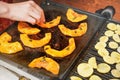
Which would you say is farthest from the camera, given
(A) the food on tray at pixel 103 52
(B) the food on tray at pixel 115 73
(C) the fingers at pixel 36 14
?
(C) the fingers at pixel 36 14

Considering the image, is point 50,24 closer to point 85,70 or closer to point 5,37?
point 5,37

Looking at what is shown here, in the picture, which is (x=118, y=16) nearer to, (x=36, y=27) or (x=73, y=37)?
(x=73, y=37)

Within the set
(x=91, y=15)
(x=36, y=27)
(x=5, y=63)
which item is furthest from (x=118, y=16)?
(x=5, y=63)

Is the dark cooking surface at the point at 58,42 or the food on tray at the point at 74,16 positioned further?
the food on tray at the point at 74,16

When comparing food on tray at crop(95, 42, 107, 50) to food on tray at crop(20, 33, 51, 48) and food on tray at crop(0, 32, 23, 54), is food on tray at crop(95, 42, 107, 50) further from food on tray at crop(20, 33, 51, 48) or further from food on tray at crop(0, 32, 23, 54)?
food on tray at crop(0, 32, 23, 54)

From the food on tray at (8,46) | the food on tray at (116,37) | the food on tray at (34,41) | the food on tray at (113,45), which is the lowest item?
the food on tray at (8,46)

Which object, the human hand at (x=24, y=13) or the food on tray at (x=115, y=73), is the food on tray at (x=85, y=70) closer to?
the food on tray at (x=115, y=73)

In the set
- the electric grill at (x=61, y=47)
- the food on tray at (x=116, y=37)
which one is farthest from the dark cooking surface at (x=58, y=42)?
the food on tray at (x=116, y=37)

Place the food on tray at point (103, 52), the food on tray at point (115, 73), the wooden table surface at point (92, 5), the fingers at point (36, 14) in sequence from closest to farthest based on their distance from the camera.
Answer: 1. the food on tray at point (115, 73)
2. the food on tray at point (103, 52)
3. the fingers at point (36, 14)
4. the wooden table surface at point (92, 5)

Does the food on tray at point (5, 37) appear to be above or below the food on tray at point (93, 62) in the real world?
below
